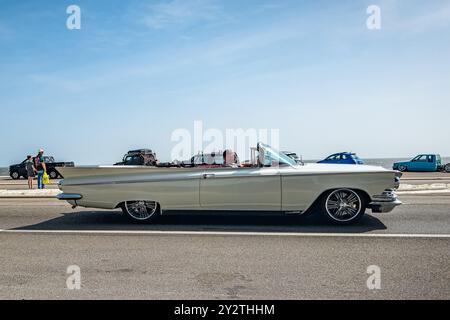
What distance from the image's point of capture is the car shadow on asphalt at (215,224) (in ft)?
23.0

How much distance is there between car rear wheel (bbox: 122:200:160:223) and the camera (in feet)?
24.8

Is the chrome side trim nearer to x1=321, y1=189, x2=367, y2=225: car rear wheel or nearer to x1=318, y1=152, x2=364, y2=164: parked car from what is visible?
x1=321, y1=189, x2=367, y2=225: car rear wheel

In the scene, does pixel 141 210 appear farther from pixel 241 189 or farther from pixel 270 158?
pixel 270 158

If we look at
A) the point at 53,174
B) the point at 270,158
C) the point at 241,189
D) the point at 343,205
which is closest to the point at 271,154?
the point at 270,158

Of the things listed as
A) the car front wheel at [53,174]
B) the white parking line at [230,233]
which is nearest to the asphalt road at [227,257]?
the white parking line at [230,233]

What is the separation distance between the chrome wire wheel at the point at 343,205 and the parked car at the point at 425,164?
3089 centimetres

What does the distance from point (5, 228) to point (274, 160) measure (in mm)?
5351

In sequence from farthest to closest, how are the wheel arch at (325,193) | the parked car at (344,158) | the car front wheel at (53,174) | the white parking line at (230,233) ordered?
the parked car at (344,158), the car front wheel at (53,174), the wheel arch at (325,193), the white parking line at (230,233)

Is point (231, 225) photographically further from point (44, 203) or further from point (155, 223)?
point (44, 203)

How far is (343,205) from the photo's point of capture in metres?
7.21

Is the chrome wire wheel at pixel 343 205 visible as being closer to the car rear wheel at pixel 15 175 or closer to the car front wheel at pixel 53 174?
the car front wheel at pixel 53 174

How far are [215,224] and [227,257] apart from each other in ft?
7.55

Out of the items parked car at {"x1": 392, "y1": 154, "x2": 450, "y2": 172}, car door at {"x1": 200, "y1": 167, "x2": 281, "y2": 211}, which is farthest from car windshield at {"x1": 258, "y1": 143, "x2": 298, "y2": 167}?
parked car at {"x1": 392, "y1": 154, "x2": 450, "y2": 172}

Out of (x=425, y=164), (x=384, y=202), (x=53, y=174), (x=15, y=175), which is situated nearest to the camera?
(x=384, y=202)
